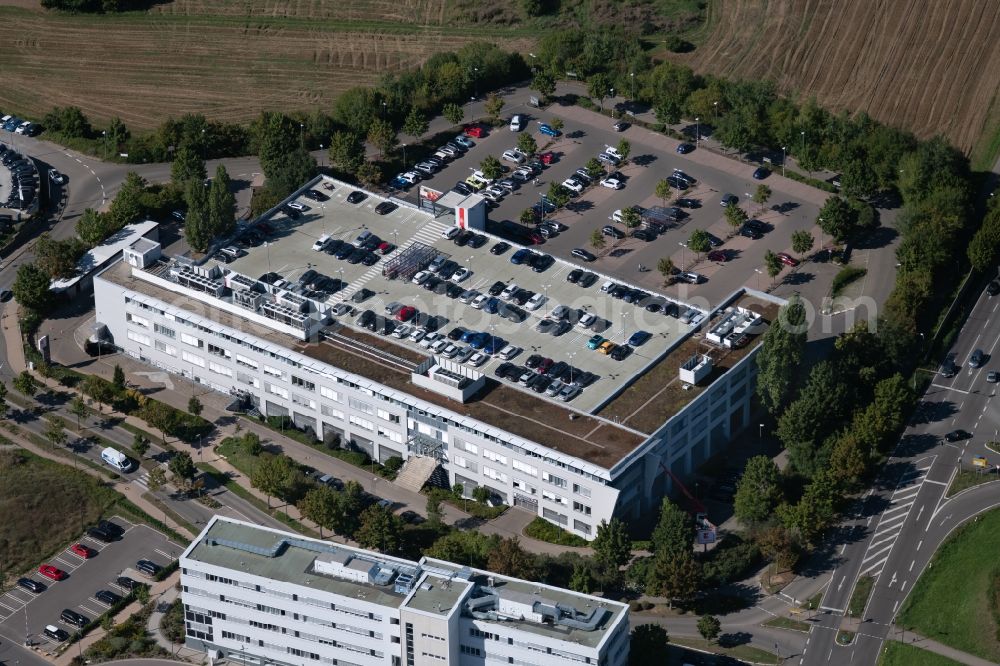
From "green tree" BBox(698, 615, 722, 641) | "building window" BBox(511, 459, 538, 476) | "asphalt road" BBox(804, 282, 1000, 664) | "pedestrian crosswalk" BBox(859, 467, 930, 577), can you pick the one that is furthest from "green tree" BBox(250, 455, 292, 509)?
"pedestrian crosswalk" BBox(859, 467, 930, 577)

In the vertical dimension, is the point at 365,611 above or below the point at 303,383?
above

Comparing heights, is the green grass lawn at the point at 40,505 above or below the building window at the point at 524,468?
below

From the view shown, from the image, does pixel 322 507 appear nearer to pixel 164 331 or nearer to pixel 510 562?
pixel 510 562

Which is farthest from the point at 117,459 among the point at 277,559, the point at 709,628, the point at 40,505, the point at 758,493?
the point at 758,493

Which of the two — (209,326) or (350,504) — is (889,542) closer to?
(350,504)

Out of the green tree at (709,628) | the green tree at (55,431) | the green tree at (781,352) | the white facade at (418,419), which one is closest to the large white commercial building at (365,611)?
the green tree at (709,628)

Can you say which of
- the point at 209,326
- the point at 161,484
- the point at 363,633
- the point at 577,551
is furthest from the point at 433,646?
the point at 209,326

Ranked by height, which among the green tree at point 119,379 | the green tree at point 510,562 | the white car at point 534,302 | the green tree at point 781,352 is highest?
the green tree at point 781,352

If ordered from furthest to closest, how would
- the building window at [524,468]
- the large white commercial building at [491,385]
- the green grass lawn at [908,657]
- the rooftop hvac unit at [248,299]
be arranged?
the rooftop hvac unit at [248,299] < the large white commercial building at [491,385] < the building window at [524,468] < the green grass lawn at [908,657]

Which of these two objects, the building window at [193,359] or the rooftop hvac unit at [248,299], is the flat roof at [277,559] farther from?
the building window at [193,359]
